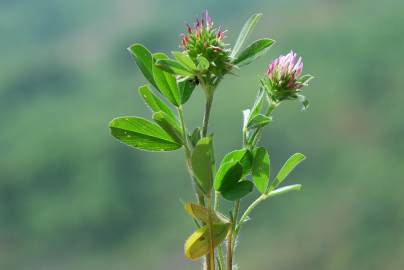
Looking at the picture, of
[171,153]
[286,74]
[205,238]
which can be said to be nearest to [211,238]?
[205,238]

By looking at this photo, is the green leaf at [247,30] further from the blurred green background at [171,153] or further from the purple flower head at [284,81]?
the blurred green background at [171,153]

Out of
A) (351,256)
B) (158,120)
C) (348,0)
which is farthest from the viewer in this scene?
(348,0)

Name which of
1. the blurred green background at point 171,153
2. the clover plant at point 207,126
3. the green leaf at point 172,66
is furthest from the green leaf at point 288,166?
the blurred green background at point 171,153

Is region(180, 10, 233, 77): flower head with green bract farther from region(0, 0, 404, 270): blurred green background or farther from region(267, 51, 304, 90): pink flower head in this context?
region(0, 0, 404, 270): blurred green background

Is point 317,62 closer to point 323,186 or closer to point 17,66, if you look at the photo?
point 323,186

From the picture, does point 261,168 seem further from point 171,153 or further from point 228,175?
point 171,153

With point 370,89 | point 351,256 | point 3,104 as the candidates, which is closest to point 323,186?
point 351,256
